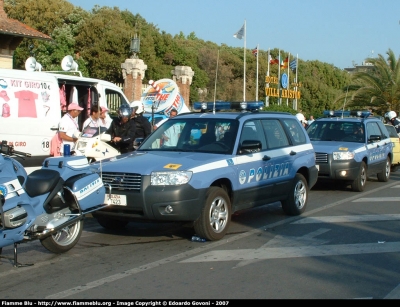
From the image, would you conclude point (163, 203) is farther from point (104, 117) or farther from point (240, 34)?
point (240, 34)

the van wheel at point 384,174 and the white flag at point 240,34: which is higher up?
the white flag at point 240,34

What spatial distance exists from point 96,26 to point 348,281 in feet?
139

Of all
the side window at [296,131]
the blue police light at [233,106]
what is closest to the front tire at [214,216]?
the blue police light at [233,106]

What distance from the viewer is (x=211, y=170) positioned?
25.2 ft

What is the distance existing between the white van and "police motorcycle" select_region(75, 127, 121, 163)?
37.8 inches

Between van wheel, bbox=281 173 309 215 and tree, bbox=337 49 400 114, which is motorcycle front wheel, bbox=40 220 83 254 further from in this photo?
tree, bbox=337 49 400 114

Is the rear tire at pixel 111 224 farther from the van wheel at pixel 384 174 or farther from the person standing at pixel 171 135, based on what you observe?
the van wheel at pixel 384 174

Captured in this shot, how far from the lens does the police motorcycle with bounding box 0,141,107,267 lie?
6004 millimetres

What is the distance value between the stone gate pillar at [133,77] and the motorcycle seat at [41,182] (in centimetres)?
1964

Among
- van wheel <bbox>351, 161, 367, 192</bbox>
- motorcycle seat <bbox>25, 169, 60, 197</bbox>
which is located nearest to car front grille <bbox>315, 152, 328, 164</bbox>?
van wheel <bbox>351, 161, 367, 192</bbox>

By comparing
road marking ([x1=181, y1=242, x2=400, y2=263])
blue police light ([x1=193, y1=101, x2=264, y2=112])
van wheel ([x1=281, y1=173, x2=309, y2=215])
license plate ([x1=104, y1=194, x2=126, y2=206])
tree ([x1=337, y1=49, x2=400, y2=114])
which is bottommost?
road marking ([x1=181, y1=242, x2=400, y2=263])

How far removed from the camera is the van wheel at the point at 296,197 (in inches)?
380

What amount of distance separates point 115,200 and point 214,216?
134cm

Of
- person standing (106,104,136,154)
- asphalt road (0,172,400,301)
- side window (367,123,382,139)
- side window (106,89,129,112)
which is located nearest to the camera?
asphalt road (0,172,400,301)
